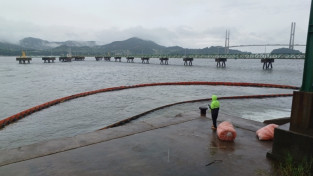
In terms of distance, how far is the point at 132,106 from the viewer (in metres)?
19.5

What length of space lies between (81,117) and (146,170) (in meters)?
11.8

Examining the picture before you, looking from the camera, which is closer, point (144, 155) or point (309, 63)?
point (309, 63)

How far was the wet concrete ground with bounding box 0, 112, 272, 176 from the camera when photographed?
5.50 metres

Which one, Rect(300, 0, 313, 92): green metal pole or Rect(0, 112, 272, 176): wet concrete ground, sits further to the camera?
Rect(0, 112, 272, 176): wet concrete ground

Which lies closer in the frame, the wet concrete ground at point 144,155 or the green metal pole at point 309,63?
the green metal pole at point 309,63

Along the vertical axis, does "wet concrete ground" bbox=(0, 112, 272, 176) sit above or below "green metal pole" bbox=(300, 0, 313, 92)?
below

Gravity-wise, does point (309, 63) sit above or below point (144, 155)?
above

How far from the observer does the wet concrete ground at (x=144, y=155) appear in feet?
18.0

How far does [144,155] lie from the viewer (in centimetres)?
635

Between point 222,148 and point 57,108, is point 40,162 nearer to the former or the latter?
point 222,148

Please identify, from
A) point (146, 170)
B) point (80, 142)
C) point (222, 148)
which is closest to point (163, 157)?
point (146, 170)

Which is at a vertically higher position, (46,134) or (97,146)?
(97,146)

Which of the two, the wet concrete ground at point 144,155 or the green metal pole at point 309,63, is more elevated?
the green metal pole at point 309,63

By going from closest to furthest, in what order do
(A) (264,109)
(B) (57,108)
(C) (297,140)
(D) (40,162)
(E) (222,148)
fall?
(C) (297,140)
(D) (40,162)
(E) (222,148)
(A) (264,109)
(B) (57,108)
